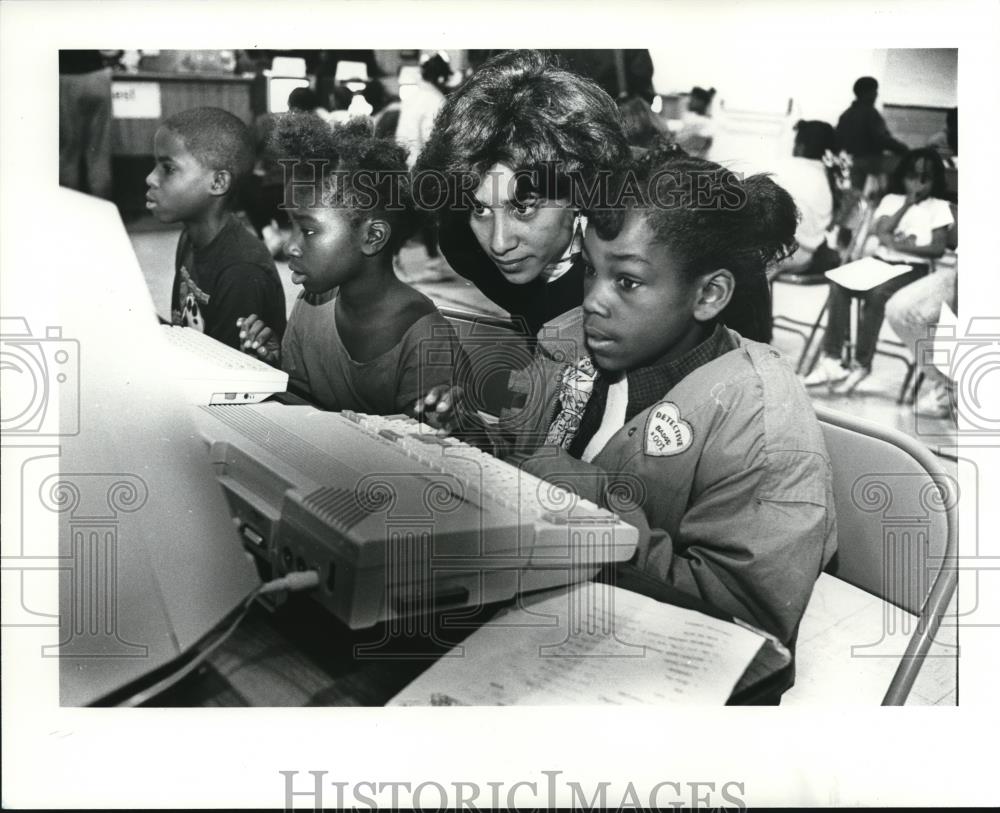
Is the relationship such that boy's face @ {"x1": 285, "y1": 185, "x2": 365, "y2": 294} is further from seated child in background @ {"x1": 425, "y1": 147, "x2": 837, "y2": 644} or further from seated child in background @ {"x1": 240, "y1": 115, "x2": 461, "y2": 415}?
seated child in background @ {"x1": 425, "y1": 147, "x2": 837, "y2": 644}

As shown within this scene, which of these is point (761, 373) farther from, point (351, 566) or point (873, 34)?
point (351, 566)

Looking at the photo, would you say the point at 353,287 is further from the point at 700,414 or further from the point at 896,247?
the point at 896,247

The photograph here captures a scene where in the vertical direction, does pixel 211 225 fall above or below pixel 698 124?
below

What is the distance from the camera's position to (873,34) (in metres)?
1.69

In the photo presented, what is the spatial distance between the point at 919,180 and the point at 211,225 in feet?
3.98

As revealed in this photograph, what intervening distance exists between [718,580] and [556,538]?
0.27m

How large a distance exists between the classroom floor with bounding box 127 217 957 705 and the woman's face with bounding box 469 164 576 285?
0.25 feet

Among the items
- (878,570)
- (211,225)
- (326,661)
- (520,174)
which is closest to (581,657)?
(326,661)

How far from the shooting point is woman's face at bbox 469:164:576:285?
166 centimetres

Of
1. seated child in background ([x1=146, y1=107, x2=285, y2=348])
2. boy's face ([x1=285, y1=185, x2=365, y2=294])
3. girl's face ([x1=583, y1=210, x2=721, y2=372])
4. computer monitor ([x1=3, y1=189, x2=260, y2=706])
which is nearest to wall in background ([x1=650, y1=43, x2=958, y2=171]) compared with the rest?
girl's face ([x1=583, y1=210, x2=721, y2=372])

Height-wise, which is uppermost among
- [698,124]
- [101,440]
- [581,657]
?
[698,124]

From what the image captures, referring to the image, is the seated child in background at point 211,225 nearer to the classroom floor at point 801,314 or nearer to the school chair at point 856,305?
the classroom floor at point 801,314

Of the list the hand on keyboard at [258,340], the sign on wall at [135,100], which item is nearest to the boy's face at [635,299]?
the hand on keyboard at [258,340]

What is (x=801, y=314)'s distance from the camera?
167 cm
